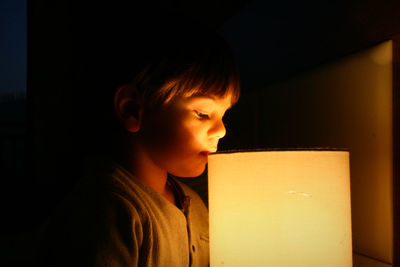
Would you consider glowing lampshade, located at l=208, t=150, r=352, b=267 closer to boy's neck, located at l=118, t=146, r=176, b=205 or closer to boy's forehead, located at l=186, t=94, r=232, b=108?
boy's forehead, located at l=186, t=94, r=232, b=108

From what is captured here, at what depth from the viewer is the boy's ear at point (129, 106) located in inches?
27.6

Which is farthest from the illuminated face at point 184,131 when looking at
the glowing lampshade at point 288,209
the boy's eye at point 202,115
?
the glowing lampshade at point 288,209

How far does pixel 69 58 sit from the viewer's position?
6.05 ft

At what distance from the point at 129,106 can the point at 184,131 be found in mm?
151

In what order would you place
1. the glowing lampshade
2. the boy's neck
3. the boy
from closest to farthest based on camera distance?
the glowing lampshade → the boy → the boy's neck

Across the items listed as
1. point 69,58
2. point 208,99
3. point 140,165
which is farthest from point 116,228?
point 69,58

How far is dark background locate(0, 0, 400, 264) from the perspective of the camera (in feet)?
2.37

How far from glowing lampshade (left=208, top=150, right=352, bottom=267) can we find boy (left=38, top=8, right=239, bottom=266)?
20cm

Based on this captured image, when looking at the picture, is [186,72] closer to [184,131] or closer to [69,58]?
[184,131]

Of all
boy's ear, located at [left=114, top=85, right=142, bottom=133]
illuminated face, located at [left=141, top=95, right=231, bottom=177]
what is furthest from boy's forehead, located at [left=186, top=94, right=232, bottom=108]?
boy's ear, located at [left=114, top=85, right=142, bottom=133]

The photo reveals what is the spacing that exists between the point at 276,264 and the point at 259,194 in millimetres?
110

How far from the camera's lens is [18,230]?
4.83 ft
